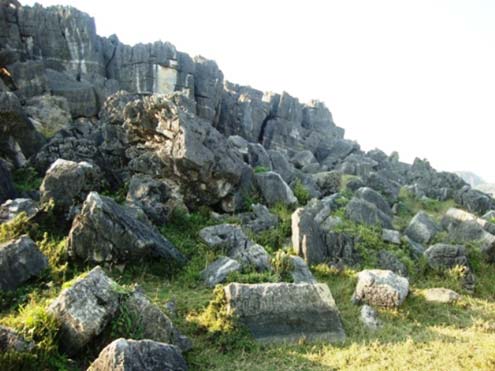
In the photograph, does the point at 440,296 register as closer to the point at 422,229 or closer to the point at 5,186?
the point at 422,229

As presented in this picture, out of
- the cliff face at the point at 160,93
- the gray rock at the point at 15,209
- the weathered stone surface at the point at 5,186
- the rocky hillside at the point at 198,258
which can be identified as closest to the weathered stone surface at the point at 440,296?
the rocky hillside at the point at 198,258

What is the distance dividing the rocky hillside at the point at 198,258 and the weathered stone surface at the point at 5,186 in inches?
3.2

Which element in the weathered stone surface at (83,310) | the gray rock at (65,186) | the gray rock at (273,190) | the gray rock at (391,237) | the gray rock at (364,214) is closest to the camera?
the weathered stone surface at (83,310)

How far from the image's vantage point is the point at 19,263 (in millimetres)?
11148

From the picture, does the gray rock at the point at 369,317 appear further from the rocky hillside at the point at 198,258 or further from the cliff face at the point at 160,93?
the cliff face at the point at 160,93

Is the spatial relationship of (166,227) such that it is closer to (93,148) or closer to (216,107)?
(93,148)

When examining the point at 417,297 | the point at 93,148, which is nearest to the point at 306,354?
the point at 417,297

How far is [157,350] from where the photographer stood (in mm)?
7387

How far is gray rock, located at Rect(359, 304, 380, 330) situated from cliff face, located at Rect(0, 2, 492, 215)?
43.9 feet

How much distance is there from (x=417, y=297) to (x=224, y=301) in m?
6.13

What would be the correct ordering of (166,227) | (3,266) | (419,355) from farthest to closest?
(166,227)
(3,266)
(419,355)

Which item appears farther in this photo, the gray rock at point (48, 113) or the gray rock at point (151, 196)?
the gray rock at point (48, 113)

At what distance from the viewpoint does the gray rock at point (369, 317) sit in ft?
36.4

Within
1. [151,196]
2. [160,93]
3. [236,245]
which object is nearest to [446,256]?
[236,245]
